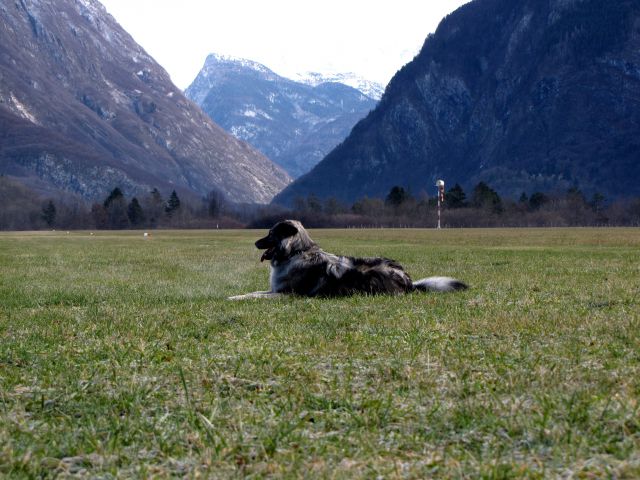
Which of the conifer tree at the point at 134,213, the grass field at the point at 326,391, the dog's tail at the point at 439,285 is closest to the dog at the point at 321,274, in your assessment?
the dog's tail at the point at 439,285

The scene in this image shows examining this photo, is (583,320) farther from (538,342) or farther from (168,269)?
(168,269)

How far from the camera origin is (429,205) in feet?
592

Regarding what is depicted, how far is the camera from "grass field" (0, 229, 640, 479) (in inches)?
173

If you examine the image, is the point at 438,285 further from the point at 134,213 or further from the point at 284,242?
the point at 134,213

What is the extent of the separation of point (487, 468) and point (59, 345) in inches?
229

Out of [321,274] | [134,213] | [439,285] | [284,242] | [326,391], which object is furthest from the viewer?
[134,213]

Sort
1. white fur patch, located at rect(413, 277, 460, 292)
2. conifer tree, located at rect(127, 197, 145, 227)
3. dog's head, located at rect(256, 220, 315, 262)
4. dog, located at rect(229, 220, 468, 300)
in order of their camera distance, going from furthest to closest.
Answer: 1. conifer tree, located at rect(127, 197, 145, 227)
2. dog's head, located at rect(256, 220, 315, 262)
3. white fur patch, located at rect(413, 277, 460, 292)
4. dog, located at rect(229, 220, 468, 300)

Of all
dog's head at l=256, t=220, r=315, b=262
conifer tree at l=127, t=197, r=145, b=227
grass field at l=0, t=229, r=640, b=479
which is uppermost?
conifer tree at l=127, t=197, r=145, b=227

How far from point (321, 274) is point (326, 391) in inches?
320

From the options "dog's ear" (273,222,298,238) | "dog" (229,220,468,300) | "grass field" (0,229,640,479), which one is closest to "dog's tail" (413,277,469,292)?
"dog" (229,220,468,300)

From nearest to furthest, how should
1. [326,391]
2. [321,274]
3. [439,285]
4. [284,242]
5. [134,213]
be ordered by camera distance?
[326,391] → [321,274] → [439,285] → [284,242] → [134,213]

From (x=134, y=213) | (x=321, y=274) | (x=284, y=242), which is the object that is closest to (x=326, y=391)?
(x=321, y=274)

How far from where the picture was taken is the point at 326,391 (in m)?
5.96

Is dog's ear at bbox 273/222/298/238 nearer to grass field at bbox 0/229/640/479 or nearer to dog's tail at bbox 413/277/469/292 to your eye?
dog's tail at bbox 413/277/469/292
